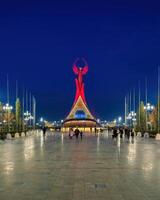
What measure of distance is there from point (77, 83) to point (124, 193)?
464ft

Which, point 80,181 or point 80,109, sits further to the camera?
point 80,109

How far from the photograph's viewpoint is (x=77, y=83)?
15600 centimetres

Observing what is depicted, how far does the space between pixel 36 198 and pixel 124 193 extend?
8.80 feet

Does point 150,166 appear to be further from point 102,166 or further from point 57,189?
point 57,189

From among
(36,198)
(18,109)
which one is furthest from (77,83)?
(36,198)

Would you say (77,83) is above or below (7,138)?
above

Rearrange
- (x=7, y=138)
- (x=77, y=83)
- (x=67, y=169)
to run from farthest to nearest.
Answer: (x=77, y=83) < (x=7, y=138) < (x=67, y=169)

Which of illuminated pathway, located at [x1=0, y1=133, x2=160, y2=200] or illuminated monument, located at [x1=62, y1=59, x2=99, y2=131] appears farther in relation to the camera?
illuminated monument, located at [x1=62, y1=59, x2=99, y2=131]

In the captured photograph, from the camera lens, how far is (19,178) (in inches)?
725

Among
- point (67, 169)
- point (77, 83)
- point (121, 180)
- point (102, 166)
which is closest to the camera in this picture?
point (121, 180)

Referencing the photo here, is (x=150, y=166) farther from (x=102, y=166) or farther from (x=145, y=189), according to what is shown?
(x=145, y=189)

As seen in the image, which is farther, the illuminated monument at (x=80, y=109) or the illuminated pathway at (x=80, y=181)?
the illuminated monument at (x=80, y=109)

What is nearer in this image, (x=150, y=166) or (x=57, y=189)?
(x=57, y=189)

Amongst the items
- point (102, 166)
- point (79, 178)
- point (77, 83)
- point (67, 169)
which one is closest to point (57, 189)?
point (79, 178)
